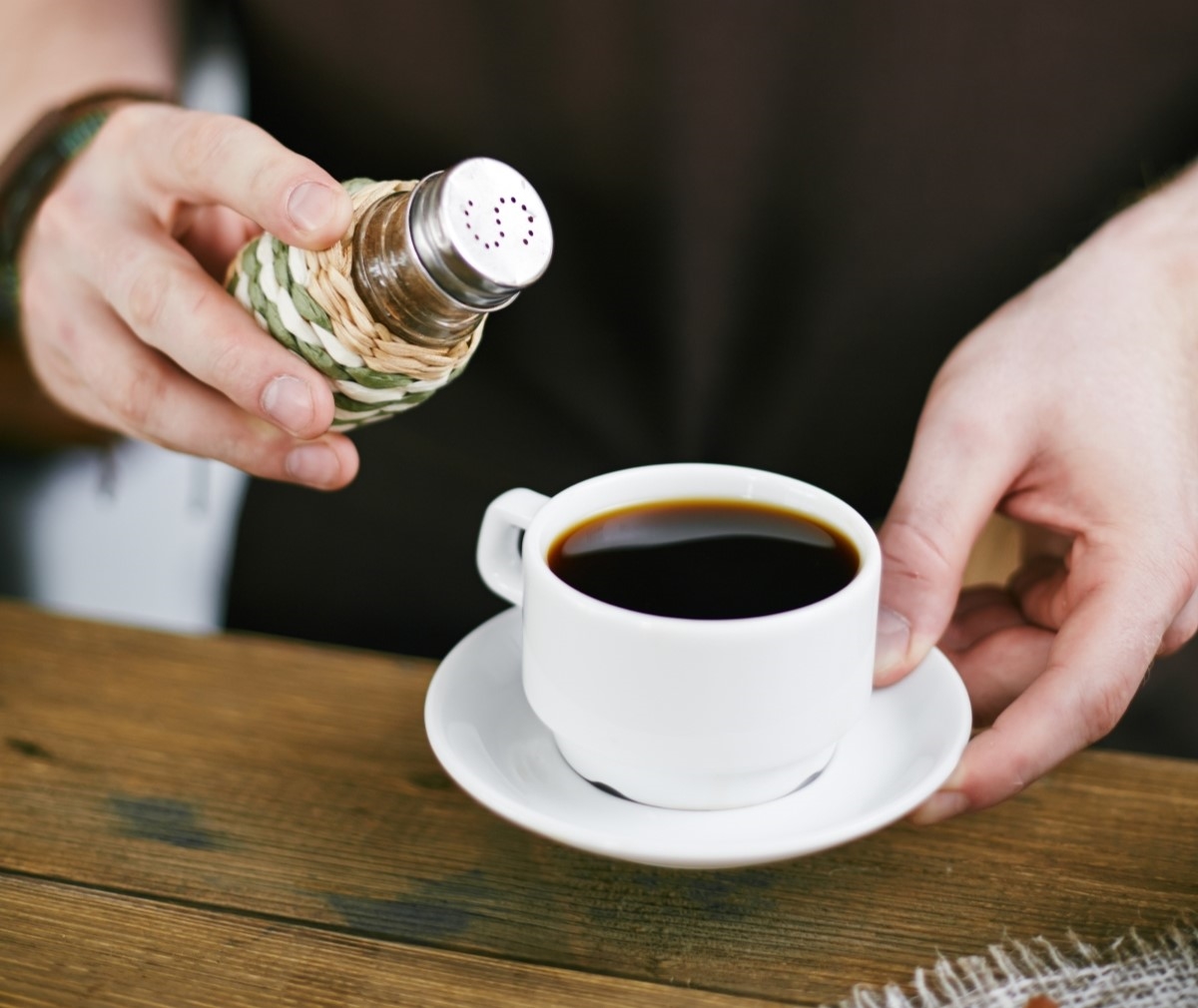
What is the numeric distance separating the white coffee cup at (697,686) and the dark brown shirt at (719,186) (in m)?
0.44

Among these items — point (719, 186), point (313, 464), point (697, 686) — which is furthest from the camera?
point (719, 186)

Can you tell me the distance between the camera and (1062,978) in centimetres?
53

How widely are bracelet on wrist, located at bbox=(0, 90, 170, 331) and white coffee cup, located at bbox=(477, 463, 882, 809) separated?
1.55 feet

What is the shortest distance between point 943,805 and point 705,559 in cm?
18

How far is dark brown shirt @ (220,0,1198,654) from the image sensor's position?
36.4 inches

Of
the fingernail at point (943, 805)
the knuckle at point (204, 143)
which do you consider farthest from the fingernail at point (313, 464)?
the fingernail at point (943, 805)

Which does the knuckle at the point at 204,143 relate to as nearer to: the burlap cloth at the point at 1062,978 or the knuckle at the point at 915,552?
the knuckle at the point at 915,552

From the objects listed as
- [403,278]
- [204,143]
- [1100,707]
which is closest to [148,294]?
[204,143]

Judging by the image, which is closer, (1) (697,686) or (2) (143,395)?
(1) (697,686)

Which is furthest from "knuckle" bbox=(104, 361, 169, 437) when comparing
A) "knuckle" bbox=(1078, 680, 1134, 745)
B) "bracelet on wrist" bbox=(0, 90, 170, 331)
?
"knuckle" bbox=(1078, 680, 1134, 745)

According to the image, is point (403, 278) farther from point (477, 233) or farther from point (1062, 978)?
point (1062, 978)

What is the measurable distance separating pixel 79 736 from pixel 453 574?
1.37 feet

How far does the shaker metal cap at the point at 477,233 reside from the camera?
529mm

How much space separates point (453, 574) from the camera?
3.60 feet
